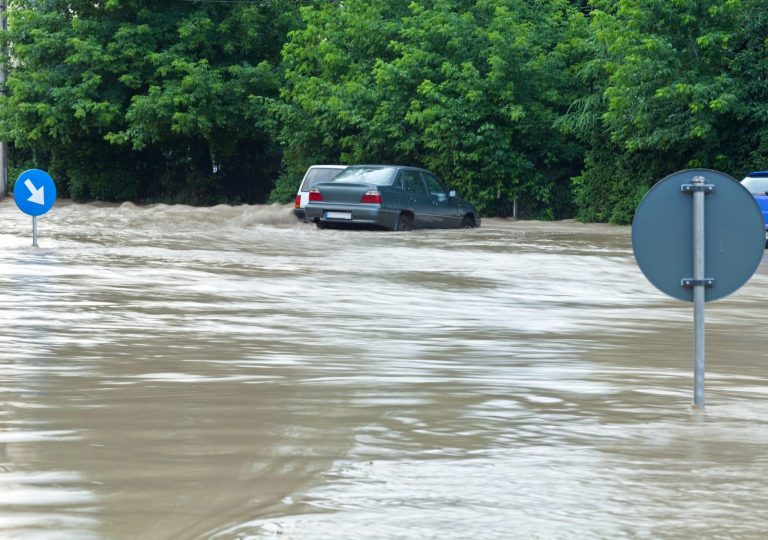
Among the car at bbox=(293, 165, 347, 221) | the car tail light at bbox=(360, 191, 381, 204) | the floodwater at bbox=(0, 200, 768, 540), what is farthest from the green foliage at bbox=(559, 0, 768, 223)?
the floodwater at bbox=(0, 200, 768, 540)

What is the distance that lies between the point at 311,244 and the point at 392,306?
9737 mm

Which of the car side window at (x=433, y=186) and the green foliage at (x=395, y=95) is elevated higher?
Result: the green foliage at (x=395, y=95)

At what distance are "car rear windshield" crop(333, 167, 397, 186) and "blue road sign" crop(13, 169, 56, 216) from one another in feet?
25.3

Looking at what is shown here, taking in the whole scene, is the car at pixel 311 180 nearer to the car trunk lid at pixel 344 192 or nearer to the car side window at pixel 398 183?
the car side window at pixel 398 183

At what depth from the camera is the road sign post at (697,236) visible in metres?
7.88

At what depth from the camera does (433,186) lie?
97.1 feet

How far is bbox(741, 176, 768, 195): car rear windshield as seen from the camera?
23688 mm

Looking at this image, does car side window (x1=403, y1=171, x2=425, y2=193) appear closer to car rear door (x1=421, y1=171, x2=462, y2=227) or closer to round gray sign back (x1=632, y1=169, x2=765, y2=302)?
car rear door (x1=421, y1=171, x2=462, y2=227)

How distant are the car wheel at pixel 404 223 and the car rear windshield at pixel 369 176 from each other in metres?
0.72

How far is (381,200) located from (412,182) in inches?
59.8

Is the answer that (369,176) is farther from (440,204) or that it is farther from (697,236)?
(697,236)

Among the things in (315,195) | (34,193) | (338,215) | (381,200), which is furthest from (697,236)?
(315,195)

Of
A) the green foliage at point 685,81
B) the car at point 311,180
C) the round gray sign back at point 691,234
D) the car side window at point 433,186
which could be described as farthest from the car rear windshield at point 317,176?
the round gray sign back at point 691,234

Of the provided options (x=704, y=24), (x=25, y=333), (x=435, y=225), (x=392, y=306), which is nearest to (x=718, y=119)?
(x=704, y=24)
